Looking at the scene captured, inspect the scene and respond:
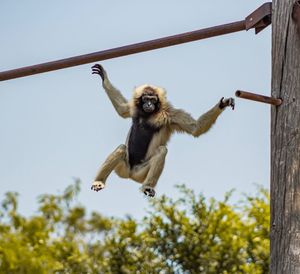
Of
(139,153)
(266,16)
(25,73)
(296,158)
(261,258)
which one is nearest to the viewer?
(296,158)

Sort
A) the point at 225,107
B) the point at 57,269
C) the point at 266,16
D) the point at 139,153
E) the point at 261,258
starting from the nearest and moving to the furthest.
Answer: the point at 266,16, the point at 225,107, the point at 139,153, the point at 261,258, the point at 57,269

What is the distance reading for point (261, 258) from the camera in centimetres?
1540

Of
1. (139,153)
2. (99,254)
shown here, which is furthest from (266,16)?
(99,254)

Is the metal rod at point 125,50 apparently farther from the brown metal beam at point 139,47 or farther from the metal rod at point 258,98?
the metal rod at point 258,98

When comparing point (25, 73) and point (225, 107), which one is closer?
point (25, 73)

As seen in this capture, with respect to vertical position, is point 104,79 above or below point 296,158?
above

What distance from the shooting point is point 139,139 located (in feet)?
31.9

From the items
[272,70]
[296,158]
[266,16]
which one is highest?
[266,16]

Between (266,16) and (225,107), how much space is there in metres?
1.74

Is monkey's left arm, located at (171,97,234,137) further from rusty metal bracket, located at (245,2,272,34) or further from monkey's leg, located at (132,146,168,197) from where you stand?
rusty metal bracket, located at (245,2,272,34)

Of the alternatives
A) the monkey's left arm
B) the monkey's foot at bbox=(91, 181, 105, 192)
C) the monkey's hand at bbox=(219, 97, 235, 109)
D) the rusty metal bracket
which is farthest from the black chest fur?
the rusty metal bracket

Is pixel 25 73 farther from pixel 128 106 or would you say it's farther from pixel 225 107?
pixel 128 106

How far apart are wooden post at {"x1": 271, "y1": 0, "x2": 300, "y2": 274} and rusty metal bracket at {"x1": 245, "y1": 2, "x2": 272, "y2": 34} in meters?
0.09

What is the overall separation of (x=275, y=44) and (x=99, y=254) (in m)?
10.8
